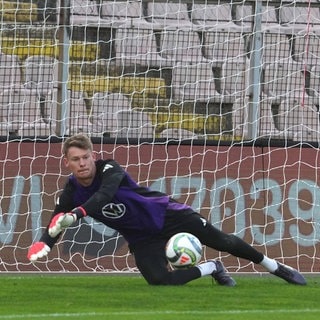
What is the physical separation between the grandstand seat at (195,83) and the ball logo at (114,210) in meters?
3.95

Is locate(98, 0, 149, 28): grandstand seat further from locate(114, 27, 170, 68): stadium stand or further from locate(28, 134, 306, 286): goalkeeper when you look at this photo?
locate(28, 134, 306, 286): goalkeeper

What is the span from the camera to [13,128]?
479 inches

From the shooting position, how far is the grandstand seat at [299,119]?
12.7 meters

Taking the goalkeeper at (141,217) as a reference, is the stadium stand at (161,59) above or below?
above

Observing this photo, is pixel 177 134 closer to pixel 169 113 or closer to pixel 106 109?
pixel 169 113

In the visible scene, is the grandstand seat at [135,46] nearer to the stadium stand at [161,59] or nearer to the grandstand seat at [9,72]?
the stadium stand at [161,59]

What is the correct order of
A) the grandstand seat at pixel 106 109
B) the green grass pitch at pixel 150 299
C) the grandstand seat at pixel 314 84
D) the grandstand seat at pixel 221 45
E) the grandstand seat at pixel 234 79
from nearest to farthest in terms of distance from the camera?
the green grass pitch at pixel 150 299
the grandstand seat at pixel 106 109
the grandstand seat at pixel 234 79
the grandstand seat at pixel 221 45
the grandstand seat at pixel 314 84

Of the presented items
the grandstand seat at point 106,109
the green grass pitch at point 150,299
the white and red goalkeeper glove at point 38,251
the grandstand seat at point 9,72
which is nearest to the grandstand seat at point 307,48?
the grandstand seat at point 106,109

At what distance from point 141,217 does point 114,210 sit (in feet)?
0.84

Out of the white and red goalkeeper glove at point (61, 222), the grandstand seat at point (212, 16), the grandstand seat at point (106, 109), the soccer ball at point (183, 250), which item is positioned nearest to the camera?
the white and red goalkeeper glove at point (61, 222)

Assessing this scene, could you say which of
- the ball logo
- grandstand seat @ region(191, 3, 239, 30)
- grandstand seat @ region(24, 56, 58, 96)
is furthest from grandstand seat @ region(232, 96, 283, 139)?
the ball logo

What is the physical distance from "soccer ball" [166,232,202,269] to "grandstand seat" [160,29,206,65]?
171 inches

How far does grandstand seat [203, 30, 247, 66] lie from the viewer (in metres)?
12.7

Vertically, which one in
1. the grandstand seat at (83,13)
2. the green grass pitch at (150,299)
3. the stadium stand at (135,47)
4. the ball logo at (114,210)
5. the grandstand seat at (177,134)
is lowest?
the green grass pitch at (150,299)
